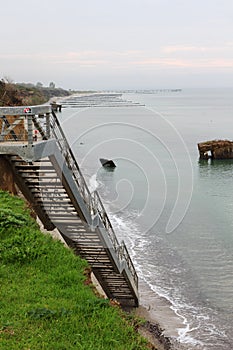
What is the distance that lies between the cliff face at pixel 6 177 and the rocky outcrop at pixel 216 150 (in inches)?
1761

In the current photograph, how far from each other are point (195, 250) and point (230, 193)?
1476 cm

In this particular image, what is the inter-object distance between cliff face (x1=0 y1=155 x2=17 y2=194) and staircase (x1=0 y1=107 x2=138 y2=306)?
8.2 inches

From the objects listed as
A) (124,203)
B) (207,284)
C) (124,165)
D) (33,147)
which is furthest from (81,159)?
(33,147)

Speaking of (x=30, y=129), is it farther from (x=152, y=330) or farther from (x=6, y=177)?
(x=152, y=330)

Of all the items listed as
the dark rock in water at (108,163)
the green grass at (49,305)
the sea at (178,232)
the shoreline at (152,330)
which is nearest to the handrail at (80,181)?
the shoreline at (152,330)

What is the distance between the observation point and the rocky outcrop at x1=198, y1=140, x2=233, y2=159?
184ft

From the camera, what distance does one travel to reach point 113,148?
68125mm

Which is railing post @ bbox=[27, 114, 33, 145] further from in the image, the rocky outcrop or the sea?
the rocky outcrop

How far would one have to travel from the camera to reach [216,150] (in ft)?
185

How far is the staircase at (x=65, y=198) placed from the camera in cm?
1003

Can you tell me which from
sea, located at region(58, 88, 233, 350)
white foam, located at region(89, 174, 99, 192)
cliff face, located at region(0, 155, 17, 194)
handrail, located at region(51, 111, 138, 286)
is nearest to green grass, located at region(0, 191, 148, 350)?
cliff face, located at region(0, 155, 17, 194)

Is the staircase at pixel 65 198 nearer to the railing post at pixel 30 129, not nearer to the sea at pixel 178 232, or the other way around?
the railing post at pixel 30 129

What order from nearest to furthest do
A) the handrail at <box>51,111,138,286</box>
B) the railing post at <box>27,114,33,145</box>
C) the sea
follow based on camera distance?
1. the railing post at <box>27,114,33,145</box>
2. the handrail at <box>51,111,138,286</box>
3. the sea

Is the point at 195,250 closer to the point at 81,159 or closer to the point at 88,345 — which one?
the point at 88,345
